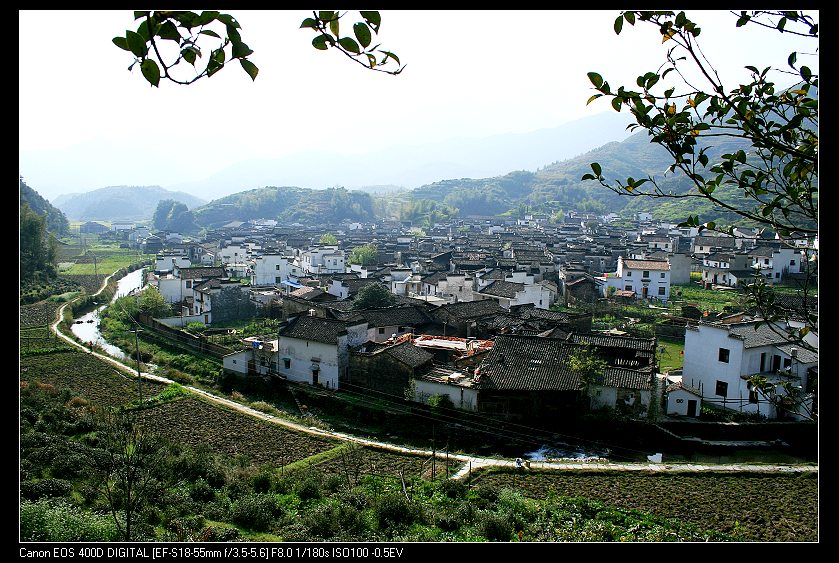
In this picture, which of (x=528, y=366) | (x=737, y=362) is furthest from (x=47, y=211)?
(x=737, y=362)

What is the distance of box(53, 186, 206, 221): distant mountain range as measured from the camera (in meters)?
94.5

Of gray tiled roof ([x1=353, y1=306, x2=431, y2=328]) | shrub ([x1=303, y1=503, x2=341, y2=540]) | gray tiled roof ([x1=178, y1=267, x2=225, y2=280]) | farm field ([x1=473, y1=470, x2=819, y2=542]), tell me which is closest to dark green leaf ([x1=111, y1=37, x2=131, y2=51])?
shrub ([x1=303, y1=503, x2=341, y2=540])

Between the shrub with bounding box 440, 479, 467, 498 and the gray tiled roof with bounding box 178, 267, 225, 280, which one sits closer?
the shrub with bounding box 440, 479, 467, 498

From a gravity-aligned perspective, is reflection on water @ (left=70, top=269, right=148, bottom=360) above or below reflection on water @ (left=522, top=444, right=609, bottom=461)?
above

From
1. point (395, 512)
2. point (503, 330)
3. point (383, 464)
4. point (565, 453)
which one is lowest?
point (565, 453)

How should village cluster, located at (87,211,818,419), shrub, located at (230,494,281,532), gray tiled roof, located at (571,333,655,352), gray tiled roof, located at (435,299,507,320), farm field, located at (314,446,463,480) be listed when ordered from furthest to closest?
gray tiled roof, located at (435,299,507,320), gray tiled roof, located at (571,333,655,352), village cluster, located at (87,211,818,419), farm field, located at (314,446,463,480), shrub, located at (230,494,281,532)

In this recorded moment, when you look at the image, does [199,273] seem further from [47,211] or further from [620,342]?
[47,211]

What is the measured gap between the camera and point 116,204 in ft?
329

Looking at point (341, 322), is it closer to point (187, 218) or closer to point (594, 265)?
point (594, 265)

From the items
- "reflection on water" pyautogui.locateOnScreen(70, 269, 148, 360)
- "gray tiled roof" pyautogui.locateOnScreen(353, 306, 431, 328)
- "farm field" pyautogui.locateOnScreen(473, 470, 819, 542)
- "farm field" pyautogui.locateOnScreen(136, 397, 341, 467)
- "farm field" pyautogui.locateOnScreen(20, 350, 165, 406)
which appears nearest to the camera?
"farm field" pyautogui.locateOnScreen(473, 470, 819, 542)

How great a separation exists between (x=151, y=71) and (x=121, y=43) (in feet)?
0.19

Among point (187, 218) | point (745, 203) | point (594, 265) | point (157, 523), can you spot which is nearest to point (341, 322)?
point (157, 523)

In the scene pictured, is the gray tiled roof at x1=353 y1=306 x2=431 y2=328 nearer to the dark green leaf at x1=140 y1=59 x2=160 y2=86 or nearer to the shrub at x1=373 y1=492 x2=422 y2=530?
the shrub at x1=373 y1=492 x2=422 y2=530
